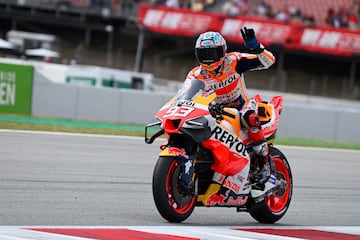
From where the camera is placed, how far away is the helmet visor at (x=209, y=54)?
7.48 metres

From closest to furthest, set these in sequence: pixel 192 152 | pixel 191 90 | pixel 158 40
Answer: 1. pixel 192 152
2. pixel 191 90
3. pixel 158 40

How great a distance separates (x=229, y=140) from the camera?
7.55m

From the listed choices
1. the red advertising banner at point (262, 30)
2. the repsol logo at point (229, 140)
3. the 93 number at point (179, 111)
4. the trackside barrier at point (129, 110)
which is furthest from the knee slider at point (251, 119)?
the red advertising banner at point (262, 30)

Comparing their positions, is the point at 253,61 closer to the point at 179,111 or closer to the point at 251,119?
the point at 251,119

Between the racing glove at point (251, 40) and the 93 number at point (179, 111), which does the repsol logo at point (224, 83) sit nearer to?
the racing glove at point (251, 40)

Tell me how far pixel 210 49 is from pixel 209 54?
54 millimetres

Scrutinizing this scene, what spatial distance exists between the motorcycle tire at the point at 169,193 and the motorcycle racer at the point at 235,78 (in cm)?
44

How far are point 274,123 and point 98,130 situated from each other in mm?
9749

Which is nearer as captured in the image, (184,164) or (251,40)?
(184,164)

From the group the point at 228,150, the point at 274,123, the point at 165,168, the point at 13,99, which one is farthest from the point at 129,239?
the point at 13,99

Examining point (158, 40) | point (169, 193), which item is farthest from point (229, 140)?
point (158, 40)

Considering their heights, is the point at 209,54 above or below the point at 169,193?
above

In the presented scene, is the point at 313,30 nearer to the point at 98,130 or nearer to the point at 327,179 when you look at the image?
the point at 98,130

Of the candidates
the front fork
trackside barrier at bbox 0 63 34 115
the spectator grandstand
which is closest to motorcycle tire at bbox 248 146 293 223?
the front fork
